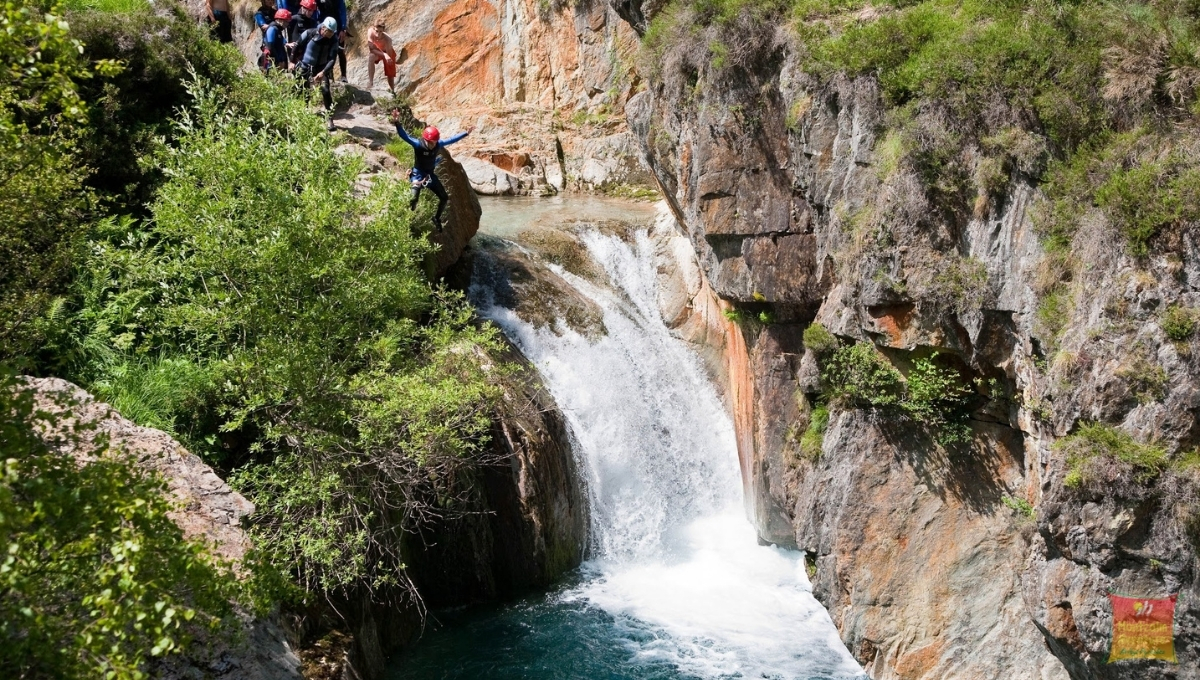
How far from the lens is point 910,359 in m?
12.0

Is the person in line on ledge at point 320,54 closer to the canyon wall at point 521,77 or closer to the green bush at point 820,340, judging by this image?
the canyon wall at point 521,77

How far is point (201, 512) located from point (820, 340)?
28.5ft

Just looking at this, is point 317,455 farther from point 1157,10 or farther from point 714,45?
point 1157,10

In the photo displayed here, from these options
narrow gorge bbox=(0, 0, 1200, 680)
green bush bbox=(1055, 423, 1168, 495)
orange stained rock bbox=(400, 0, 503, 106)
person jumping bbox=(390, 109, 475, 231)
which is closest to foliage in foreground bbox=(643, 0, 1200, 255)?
narrow gorge bbox=(0, 0, 1200, 680)

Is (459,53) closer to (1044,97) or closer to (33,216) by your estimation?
(33,216)

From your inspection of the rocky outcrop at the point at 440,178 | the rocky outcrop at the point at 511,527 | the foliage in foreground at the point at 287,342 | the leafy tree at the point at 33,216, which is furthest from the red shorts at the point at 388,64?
the foliage in foreground at the point at 287,342

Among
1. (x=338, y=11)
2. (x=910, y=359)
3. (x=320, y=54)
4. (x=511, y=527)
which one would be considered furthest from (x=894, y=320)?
(x=338, y=11)

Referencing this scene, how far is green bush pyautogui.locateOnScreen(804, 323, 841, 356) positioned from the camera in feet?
42.3

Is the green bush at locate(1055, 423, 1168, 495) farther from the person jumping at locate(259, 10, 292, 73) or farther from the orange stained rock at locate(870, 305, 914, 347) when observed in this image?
the person jumping at locate(259, 10, 292, 73)

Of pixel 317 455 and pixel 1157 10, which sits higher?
pixel 1157 10

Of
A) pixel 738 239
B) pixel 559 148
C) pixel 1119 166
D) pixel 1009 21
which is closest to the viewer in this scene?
pixel 1119 166

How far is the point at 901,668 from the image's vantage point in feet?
40.1

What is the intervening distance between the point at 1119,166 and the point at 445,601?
11.2 meters

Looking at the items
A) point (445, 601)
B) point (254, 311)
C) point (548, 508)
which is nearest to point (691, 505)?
point (548, 508)
